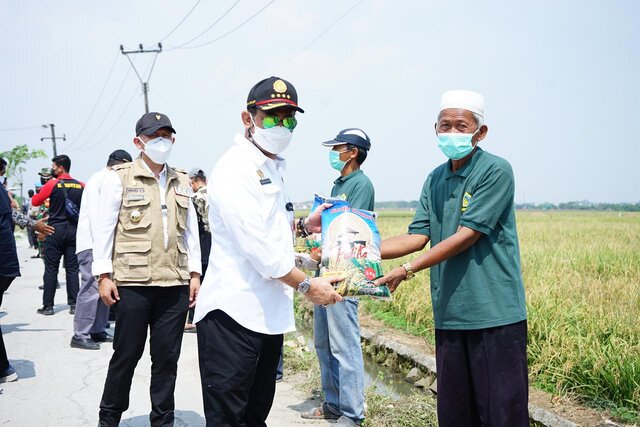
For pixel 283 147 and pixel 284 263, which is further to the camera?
pixel 283 147

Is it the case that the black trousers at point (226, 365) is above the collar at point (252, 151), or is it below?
below

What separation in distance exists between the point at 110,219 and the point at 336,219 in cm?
179

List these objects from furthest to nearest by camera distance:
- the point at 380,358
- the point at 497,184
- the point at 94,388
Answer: the point at 380,358
the point at 94,388
the point at 497,184

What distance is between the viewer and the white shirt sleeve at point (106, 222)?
3814mm

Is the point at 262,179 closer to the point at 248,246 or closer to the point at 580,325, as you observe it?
the point at 248,246

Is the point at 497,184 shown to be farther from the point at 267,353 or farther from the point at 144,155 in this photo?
the point at 144,155

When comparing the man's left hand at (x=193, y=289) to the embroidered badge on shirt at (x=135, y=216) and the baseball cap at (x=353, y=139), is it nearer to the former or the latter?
the embroidered badge on shirt at (x=135, y=216)

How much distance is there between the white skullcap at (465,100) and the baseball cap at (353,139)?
150 centimetres

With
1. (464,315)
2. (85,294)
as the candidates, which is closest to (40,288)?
(85,294)

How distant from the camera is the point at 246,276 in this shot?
2.64 meters

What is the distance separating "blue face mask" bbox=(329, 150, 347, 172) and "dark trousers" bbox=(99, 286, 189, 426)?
153cm

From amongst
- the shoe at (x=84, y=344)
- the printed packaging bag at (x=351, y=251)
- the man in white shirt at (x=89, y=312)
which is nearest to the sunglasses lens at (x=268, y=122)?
the printed packaging bag at (x=351, y=251)

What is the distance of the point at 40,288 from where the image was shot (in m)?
10.6

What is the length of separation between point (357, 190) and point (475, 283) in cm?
162
